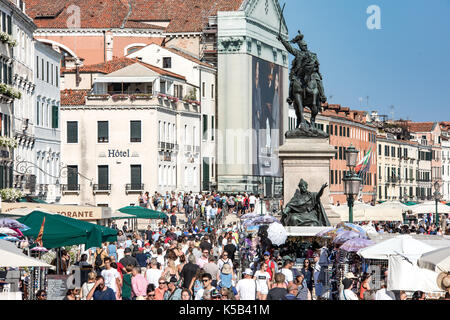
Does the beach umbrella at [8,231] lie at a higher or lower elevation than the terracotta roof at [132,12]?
lower

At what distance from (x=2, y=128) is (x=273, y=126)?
59.3 meters

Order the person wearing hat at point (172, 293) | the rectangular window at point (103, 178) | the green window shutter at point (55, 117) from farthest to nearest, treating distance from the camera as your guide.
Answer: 1. the rectangular window at point (103, 178)
2. the green window shutter at point (55, 117)
3. the person wearing hat at point (172, 293)

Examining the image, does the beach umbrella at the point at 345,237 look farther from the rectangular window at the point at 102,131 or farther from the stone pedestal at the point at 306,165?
the rectangular window at the point at 102,131

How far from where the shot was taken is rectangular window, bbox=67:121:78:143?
87.0 m

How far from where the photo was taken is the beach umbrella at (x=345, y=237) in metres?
27.6

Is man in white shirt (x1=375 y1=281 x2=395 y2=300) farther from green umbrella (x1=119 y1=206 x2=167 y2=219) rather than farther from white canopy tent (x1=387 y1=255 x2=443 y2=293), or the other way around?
green umbrella (x1=119 y1=206 x2=167 y2=219)

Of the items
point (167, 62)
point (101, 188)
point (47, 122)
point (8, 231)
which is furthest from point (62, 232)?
point (167, 62)

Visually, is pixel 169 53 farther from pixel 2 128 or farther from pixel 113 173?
pixel 2 128

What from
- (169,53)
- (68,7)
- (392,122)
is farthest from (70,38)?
(392,122)

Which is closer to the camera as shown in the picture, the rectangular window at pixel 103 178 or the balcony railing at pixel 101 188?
the balcony railing at pixel 101 188

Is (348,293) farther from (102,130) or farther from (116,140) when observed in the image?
(102,130)

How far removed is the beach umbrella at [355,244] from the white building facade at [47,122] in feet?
128

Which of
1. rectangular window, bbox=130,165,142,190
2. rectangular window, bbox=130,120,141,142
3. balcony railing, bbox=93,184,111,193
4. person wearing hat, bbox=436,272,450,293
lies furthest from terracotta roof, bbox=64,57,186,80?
person wearing hat, bbox=436,272,450,293

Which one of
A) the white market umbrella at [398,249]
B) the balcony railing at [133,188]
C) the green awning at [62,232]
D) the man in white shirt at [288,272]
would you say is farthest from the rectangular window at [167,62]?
the man in white shirt at [288,272]
